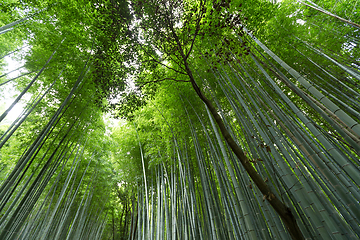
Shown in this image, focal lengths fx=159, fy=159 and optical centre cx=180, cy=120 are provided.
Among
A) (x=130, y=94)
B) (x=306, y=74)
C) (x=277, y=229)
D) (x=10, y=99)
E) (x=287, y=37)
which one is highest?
(x=10, y=99)

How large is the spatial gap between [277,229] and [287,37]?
341 cm

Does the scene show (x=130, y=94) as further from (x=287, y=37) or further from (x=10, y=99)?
(x=10, y=99)

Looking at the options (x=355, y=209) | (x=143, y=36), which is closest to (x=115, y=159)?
(x=143, y=36)

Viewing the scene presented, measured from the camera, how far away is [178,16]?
203 cm

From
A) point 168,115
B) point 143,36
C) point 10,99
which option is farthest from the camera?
point 10,99

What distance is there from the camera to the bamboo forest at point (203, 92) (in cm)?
141

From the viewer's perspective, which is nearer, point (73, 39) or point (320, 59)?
point (73, 39)

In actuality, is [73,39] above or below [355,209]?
above

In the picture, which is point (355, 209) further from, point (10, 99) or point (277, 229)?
point (10, 99)

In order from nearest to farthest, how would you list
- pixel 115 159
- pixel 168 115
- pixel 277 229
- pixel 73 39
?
1. pixel 277 229
2. pixel 73 39
3. pixel 168 115
4. pixel 115 159

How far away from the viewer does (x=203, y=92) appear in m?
2.80

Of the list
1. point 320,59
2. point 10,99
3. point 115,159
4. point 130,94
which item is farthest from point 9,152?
point 320,59

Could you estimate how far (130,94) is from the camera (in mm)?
2602

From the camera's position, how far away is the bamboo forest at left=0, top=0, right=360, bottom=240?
1.41 m
